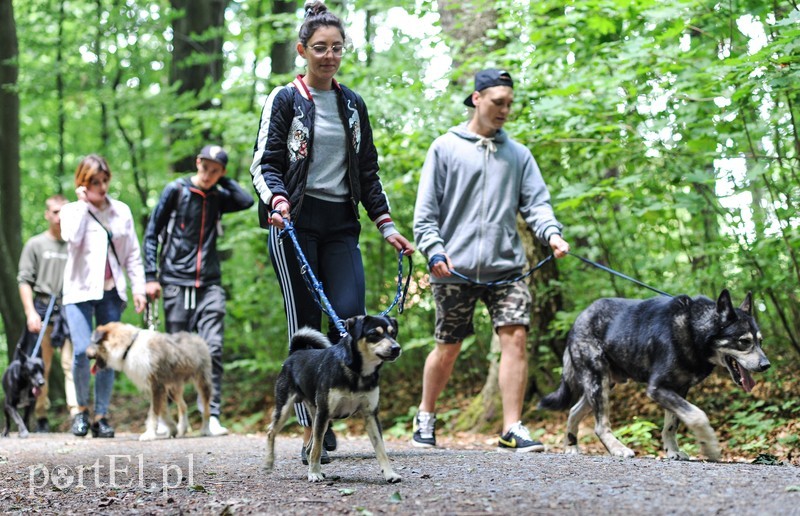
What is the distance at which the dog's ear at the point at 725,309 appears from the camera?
5.18 metres

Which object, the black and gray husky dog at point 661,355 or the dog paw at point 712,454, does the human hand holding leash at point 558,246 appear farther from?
the dog paw at point 712,454

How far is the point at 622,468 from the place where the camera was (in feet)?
15.0

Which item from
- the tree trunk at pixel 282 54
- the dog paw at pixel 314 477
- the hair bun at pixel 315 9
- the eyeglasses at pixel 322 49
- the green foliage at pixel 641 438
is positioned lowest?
the green foliage at pixel 641 438

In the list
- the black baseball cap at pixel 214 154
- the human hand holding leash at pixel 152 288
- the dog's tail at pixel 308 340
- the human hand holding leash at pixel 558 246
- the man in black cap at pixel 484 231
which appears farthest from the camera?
the black baseball cap at pixel 214 154

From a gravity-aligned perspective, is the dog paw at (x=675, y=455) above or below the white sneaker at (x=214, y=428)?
above

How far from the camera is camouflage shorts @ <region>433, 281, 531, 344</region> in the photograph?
630cm

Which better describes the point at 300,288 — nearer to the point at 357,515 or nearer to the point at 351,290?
the point at 351,290

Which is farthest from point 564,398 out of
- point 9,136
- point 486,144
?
point 9,136

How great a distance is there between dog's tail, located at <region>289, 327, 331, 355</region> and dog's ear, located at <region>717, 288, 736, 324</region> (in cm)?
245

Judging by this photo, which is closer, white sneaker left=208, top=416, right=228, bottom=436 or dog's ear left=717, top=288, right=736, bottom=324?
dog's ear left=717, top=288, right=736, bottom=324

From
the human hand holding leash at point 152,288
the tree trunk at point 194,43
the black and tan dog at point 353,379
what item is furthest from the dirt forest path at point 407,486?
the tree trunk at point 194,43

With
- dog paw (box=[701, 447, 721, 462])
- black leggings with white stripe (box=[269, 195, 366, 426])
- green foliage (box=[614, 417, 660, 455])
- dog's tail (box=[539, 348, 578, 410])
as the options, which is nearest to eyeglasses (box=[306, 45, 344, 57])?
black leggings with white stripe (box=[269, 195, 366, 426])

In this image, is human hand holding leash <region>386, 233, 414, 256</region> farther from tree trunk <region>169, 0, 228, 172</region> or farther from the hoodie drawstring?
tree trunk <region>169, 0, 228, 172</region>

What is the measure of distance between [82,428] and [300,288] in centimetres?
477
